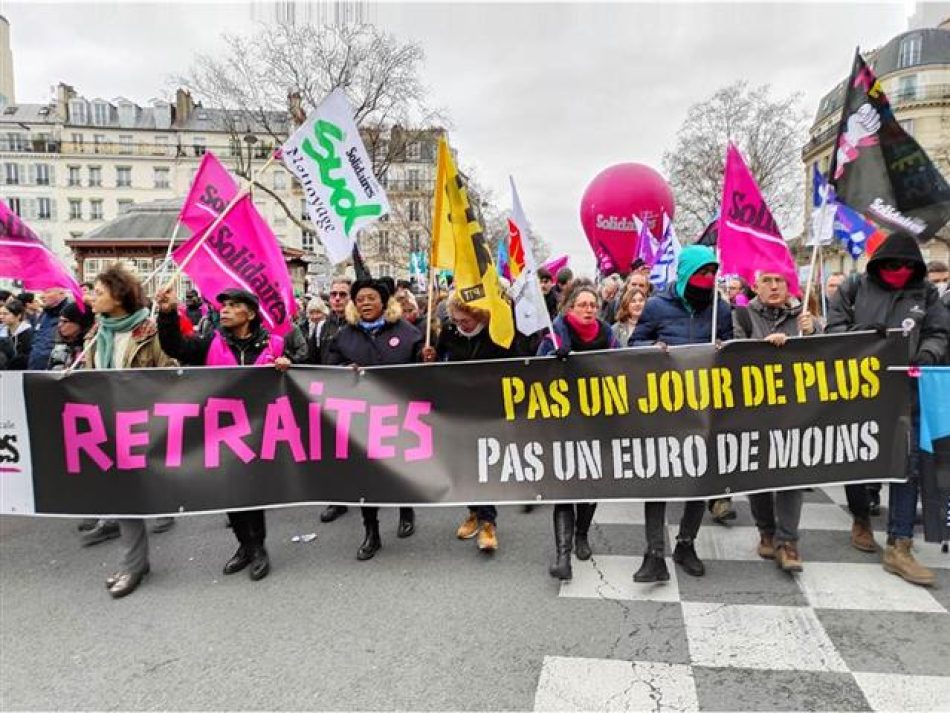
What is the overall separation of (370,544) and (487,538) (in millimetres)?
804

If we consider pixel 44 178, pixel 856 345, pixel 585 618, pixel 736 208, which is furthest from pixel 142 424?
pixel 44 178

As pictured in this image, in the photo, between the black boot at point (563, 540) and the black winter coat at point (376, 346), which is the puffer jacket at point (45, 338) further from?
the black boot at point (563, 540)

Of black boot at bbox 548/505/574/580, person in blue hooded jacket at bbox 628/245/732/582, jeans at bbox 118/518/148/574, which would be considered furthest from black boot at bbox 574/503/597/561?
jeans at bbox 118/518/148/574

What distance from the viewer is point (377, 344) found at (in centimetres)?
439

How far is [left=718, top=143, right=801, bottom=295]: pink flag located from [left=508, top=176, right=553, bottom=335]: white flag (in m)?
1.31

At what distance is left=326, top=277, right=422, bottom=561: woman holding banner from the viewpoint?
4359 millimetres

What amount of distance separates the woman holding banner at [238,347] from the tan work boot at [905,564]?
3860mm

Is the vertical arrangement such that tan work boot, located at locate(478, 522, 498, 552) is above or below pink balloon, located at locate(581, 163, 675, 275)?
below

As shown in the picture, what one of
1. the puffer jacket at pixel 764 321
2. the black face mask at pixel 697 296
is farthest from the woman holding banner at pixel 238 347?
the puffer jacket at pixel 764 321

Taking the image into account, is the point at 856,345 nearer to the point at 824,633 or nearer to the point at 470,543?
the point at 824,633

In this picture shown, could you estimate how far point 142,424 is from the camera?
157 inches

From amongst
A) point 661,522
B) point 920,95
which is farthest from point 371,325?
point 920,95

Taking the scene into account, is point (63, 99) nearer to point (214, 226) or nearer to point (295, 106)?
point (295, 106)

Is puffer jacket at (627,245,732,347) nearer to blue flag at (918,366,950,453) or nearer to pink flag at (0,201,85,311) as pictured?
blue flag at (918,366,950,453)
